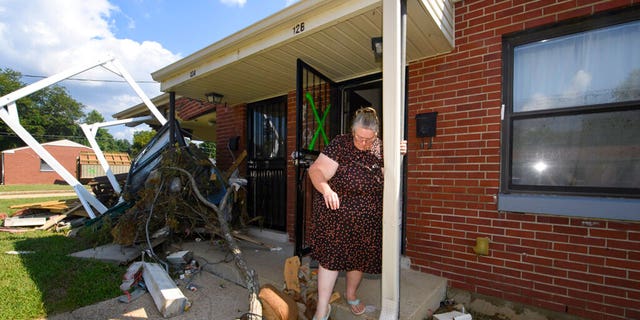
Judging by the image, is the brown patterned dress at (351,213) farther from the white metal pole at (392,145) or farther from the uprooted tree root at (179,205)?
the uprooted tree root at (179,205)

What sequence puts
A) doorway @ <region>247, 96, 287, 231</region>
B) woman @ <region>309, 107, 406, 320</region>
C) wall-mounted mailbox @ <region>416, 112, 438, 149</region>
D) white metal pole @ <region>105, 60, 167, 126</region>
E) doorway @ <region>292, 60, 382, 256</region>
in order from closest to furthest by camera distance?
woman @ <region>309, 107, 406, 320</region>
wall-mounted mailbox @ <region>416, 112, 438, 149</region>
doorway @ <region>292, 60, 382, 256</region>
doorway @ <region>247, 96, 287, 231</region>
white metal pole @ <region>105, 60, 167, 126</region>

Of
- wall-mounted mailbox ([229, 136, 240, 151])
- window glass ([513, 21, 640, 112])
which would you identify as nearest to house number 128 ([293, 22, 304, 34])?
window glass ([513, 21, 640, 112])

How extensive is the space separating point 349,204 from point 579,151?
1850 millimetres

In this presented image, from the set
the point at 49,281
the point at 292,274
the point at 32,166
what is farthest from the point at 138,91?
the point at 32,166

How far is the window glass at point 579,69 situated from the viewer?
2139 millimetres

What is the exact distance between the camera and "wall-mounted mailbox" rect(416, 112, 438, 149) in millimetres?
2838

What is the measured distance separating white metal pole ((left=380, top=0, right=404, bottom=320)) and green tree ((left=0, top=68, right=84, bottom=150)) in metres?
48.8

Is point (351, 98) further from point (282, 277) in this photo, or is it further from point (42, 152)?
point (42, 152)

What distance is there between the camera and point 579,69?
2.30 meters

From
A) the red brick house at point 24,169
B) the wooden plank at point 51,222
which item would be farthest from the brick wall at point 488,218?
the red brick house at point 24,169

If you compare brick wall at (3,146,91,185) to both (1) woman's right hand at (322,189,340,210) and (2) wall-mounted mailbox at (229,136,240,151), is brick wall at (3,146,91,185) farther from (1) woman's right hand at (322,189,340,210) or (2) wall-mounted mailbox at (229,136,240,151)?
(1) woman's right hand at (322,189,340,210)

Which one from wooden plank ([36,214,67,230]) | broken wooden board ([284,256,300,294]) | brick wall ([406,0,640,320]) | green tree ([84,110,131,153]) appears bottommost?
wooden plank ([36,214,67,230])

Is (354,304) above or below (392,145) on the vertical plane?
below

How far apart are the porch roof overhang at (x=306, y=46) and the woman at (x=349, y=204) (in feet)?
2.59
